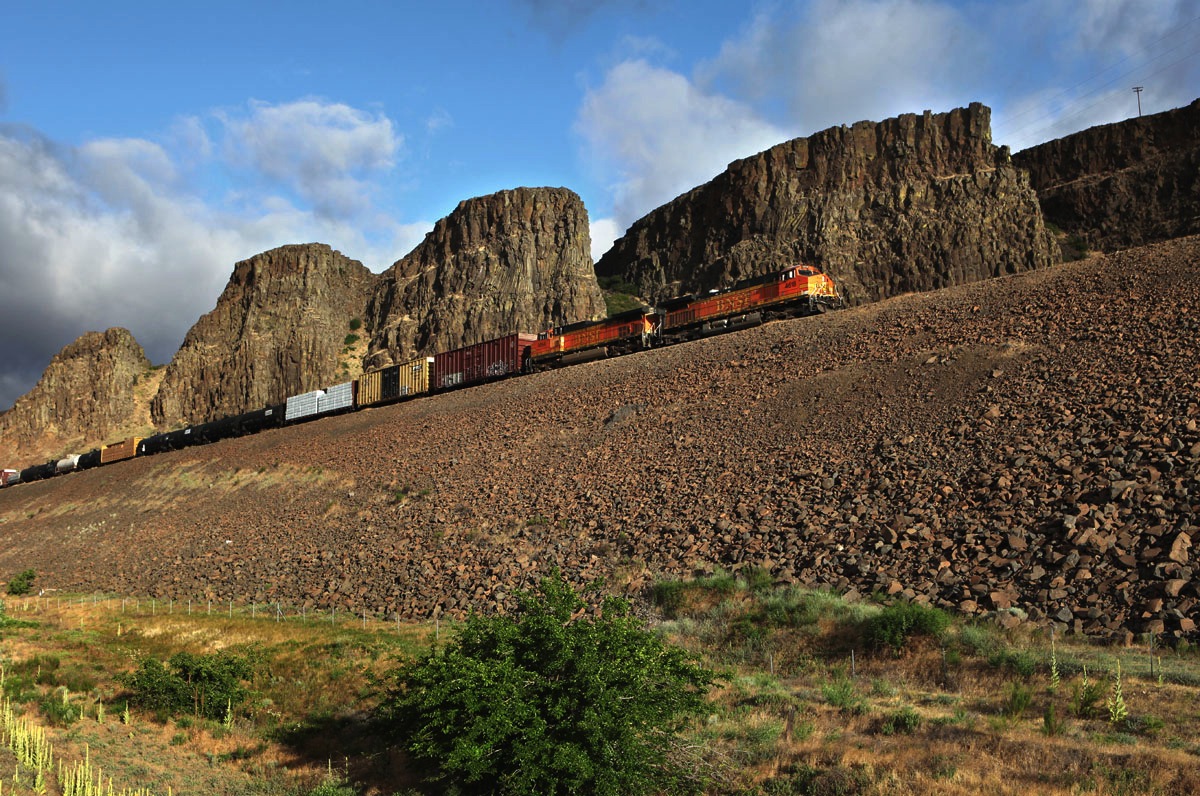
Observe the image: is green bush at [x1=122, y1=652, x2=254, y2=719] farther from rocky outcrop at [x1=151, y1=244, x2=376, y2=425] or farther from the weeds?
rocky outcrop at [x1=151, y1=244, x2=376, y2=425]

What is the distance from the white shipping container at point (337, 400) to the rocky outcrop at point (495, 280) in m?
29.4

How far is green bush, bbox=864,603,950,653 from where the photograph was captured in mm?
15906

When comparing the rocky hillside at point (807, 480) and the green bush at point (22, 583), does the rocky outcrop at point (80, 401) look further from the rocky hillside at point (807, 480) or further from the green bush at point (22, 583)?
the green bush at point (22, 583)

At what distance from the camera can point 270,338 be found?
317 feet

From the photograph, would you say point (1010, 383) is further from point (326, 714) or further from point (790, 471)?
point (326, 714)

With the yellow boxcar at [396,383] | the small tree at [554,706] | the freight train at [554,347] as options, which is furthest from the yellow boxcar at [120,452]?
the small tree at [554,706]

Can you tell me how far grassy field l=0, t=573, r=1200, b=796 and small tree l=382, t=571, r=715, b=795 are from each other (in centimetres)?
92

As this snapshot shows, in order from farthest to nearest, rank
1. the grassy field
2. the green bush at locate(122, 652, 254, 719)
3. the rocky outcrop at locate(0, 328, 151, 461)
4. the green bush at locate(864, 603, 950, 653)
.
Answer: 1. the rocky outcrop at locate(0, 328, 151, 461)
2. the green bush at locate(122, 652, 254, 719)
3. the green bush at locate(864, 603, 950, 653)
4. the grassy field

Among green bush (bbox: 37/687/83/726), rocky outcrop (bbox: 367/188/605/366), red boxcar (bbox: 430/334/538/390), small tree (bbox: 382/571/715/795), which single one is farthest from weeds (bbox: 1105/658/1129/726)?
rocky outcrop (bbox: 367/188/605/366)

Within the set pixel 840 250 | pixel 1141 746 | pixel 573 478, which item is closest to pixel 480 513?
pixel 573 478

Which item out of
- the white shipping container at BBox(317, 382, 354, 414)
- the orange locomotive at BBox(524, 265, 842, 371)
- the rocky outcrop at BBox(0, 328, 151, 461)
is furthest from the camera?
the rocky outcrop at BBox(0, 328, 151, 461)

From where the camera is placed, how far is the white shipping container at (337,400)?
5603 centimetres

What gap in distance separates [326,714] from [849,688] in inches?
423

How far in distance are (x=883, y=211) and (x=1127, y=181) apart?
76.5 ft
